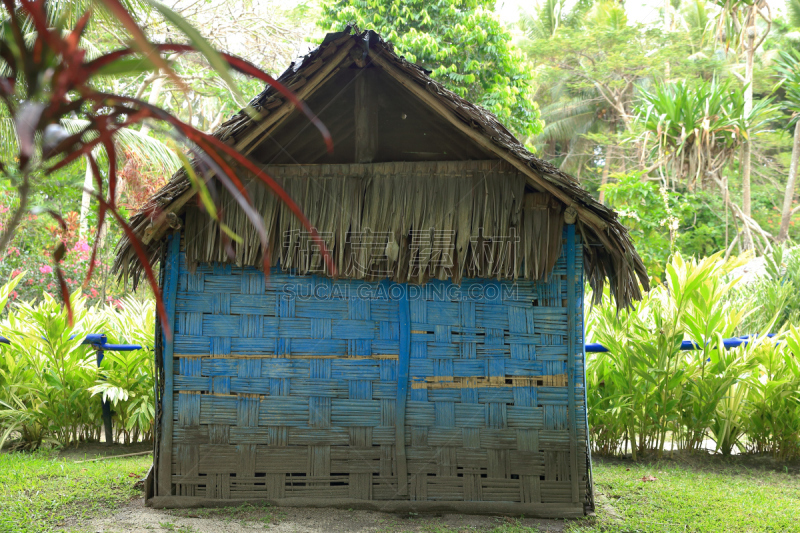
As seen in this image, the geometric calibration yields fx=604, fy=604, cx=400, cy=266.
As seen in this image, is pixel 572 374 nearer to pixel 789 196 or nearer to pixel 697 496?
pixel 697 496

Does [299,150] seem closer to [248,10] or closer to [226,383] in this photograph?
[226,383]

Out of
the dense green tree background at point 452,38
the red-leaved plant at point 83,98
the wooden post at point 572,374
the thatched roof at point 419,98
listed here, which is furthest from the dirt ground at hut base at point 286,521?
the dense green tree background at point 452,38

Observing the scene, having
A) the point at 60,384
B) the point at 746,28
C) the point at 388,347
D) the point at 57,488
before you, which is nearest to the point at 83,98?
the point at 388,347

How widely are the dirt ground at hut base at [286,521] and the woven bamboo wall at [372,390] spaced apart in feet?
0.42

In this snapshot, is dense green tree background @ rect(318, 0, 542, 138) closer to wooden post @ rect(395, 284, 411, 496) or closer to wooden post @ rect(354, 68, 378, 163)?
wooden post @ rect(354, 68, 378, 163)

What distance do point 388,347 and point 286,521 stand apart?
123 cm

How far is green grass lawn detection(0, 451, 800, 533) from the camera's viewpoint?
147 inches

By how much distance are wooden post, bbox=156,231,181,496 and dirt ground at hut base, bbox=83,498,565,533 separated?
201 millimetres

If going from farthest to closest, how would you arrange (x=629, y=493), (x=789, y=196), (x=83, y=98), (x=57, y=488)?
1. (x=789, y=196)
2. (x=629, y=493)
3. (x=57, y=488)
4. (x=83, y=98)

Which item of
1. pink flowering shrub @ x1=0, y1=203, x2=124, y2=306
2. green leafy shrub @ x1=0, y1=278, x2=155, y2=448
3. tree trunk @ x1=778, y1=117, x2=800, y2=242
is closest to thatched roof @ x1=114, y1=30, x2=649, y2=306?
green leafy shrub @ x1=0, y1=278, x2=155, y2=448

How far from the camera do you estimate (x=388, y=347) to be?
3.96m

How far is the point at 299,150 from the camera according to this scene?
438cm

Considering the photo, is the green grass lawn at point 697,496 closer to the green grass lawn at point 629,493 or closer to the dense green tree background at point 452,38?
the green grass lawn at point 629,493

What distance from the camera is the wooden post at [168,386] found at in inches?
156
